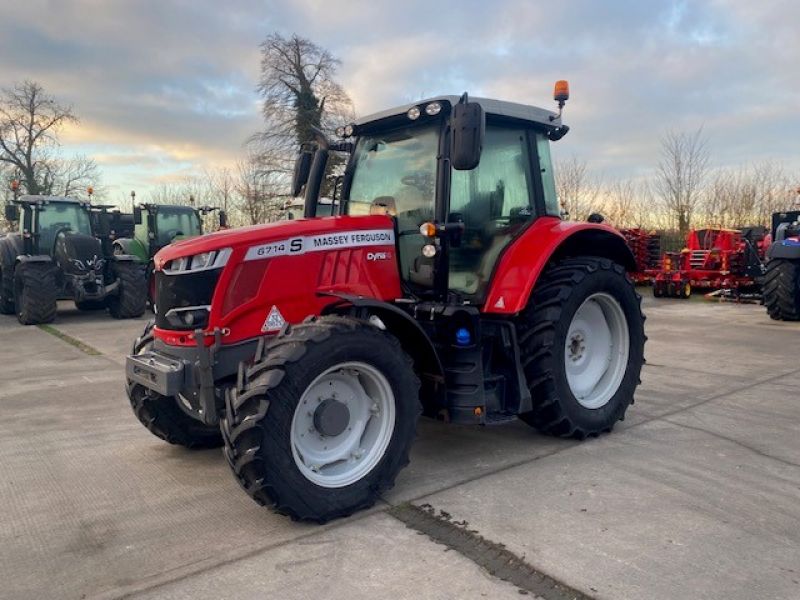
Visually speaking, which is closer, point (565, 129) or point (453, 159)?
point (453, 159)

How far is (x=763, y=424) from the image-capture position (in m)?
4.64

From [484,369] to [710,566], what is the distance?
1.61 meters

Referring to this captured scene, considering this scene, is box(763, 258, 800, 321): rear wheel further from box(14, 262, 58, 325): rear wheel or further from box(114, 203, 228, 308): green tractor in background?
box(14, 262, 58, 325): rear wheel

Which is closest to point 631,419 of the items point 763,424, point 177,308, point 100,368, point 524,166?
point 763,424

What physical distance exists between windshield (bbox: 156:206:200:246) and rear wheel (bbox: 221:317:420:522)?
39.1 ft

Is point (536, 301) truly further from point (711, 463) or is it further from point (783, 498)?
point (783, 498)

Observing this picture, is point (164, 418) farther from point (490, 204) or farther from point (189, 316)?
point (490, 204)

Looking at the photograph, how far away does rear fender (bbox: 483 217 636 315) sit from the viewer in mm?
3824

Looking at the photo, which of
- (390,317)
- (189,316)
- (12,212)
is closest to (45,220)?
(12,212)

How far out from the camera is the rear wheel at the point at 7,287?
12.4m

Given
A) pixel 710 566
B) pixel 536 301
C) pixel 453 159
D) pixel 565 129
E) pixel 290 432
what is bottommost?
pixel 710 566

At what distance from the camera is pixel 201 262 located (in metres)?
3.31

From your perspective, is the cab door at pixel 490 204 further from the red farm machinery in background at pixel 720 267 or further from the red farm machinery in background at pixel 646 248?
the red farm machinery in background at pixel 646 248

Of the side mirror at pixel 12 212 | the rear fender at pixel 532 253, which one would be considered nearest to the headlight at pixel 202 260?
the rear fender at pixel 532 253
